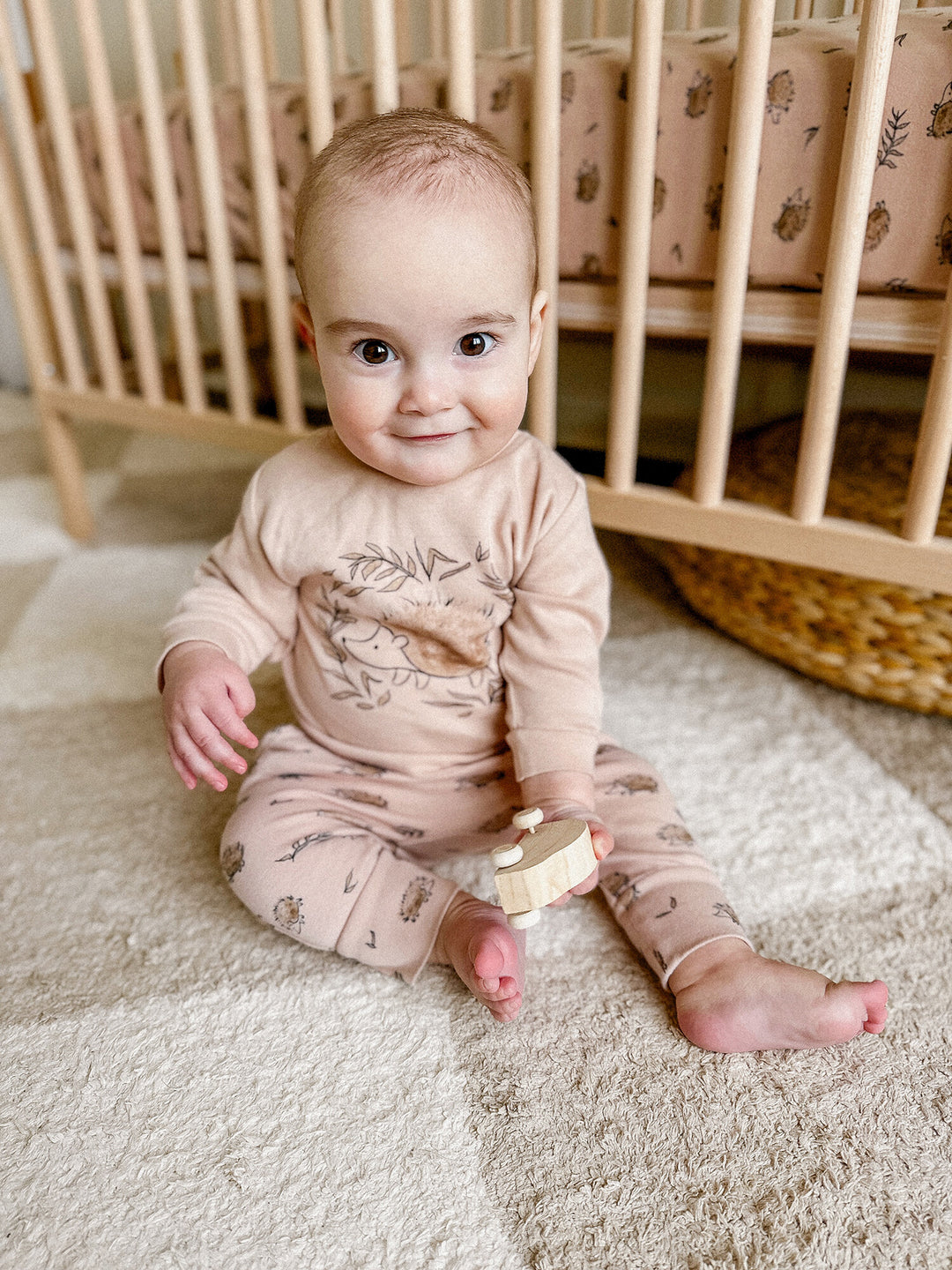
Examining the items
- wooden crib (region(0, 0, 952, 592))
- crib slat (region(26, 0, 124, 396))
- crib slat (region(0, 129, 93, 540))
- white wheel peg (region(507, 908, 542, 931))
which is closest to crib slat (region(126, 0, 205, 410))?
wooden crib (region(0, 0, 952, 592))

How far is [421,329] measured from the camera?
0.56 meters

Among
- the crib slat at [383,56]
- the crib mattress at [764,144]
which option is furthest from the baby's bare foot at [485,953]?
the crib slat at [383,56]

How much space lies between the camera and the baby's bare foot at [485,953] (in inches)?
22.6

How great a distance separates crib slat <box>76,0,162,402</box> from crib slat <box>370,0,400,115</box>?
401 mm

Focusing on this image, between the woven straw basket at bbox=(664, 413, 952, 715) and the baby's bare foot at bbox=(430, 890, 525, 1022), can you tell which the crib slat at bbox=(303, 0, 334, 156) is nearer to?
the woven straw basket at bbox=(664, 413, 952, 715)

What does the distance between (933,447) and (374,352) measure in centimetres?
44

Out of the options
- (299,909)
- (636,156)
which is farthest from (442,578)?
(636,156)

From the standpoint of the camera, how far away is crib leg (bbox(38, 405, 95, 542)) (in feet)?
4.35

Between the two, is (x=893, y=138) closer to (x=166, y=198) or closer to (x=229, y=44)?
(x=166, y=198)

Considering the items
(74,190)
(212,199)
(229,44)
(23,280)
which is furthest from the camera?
(229,44)

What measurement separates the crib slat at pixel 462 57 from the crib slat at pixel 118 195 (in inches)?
19.3

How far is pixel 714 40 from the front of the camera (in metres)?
0.76

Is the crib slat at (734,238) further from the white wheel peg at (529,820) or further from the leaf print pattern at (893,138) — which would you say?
the white wheel peg at (529,820)

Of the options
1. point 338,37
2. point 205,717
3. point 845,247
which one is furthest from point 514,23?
point 205,717
